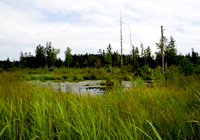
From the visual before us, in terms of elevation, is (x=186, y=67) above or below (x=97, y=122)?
above

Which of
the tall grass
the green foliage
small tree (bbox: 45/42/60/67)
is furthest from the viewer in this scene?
small tree (bbox: 45/42/60/67)

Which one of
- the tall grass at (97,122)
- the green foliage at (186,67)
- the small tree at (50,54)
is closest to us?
the tall grass at (97,122)

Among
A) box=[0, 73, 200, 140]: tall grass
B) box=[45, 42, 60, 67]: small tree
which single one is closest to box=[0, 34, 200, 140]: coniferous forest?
box=[0, 73, 200, 140]: tall grass

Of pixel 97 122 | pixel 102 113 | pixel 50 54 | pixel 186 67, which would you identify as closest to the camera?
pixel 97 122

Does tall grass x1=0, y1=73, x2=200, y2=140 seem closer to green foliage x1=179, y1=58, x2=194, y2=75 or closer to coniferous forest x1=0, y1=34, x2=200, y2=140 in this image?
coniferous forest x1=0, y1=34, x2=200, y2=140

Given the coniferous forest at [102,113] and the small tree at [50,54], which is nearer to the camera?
the coniferous forest at [102,113]

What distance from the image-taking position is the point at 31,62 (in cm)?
5259

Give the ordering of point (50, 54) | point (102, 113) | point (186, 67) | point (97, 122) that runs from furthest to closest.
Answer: point (50, 54)
point (186, 67)
point (102, 113)
point (97, 122)

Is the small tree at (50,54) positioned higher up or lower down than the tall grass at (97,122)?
higher up

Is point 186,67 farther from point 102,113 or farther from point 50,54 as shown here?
point 50,54

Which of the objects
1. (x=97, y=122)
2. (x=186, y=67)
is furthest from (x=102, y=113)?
(x=186, y=67)

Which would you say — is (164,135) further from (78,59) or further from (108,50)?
(78,59)

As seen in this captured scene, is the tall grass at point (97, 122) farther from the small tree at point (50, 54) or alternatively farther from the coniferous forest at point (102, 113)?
the small tree at point (50, 54)

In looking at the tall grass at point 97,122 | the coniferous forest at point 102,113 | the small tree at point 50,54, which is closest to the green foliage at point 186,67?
the coniferous forest at point 102,113
